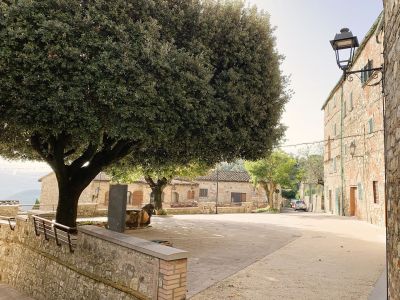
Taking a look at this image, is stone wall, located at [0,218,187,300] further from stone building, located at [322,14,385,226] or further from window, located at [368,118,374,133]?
window, located at [368,118,374,133]

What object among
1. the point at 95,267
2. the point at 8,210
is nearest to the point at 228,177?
the point at 8,210

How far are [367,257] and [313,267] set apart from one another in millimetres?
2204

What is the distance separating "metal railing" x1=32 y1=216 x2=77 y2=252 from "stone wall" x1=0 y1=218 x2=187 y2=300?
0.20 metres

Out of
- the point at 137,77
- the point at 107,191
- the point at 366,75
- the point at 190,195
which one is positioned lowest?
the point at 190,195

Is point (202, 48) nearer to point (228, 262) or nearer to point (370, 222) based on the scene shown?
point (228, 262)

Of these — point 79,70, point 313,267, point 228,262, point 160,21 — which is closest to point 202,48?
point 160,21

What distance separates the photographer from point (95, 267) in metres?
7.46

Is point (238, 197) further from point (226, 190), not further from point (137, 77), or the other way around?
point (137, 77)

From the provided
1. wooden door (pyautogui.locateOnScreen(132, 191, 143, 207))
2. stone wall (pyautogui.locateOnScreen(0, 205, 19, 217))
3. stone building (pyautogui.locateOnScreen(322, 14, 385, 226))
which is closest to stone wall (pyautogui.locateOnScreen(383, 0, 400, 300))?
stone building (pyautogui.locateOnScreen(322, 14, 385, 226))

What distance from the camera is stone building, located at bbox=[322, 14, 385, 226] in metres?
16.3

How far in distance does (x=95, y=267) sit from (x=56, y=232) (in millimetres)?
2405

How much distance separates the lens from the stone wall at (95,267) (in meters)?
5.80

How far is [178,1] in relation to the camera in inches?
389

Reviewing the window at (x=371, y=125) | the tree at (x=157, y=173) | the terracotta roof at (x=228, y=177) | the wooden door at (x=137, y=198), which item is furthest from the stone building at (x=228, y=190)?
the window at (x=371, y=125)
